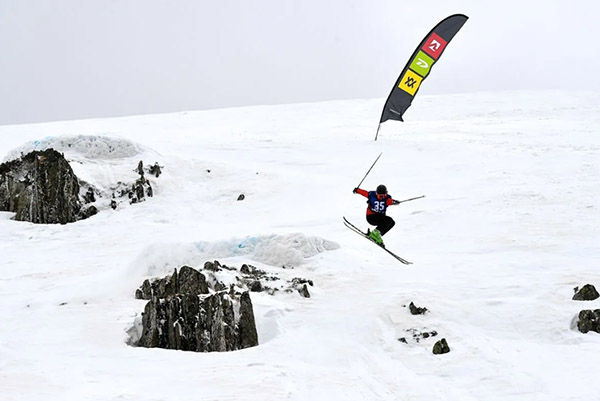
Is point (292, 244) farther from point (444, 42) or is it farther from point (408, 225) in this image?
point (444, 42)

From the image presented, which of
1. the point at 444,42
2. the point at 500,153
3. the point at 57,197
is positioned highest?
the point at 444,42

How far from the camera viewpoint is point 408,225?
58.4ft

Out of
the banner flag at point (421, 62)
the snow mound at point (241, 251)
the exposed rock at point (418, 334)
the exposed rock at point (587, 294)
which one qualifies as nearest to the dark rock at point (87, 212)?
the snow mound at point (241, 251)

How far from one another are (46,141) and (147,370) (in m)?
18.9

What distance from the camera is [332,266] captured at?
13.4 meters

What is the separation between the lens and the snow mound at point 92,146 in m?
24.1

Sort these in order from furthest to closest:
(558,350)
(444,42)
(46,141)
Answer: (46,141) < (444,42) < (558,350)

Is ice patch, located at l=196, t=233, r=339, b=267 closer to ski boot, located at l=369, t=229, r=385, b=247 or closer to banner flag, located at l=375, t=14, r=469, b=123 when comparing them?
ski boot, located at l=369, t=229, r=385, b=247

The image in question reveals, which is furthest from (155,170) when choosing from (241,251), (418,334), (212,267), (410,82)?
(418,334)

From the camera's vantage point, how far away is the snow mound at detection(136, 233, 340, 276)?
1364cm

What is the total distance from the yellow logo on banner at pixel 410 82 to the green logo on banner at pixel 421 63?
0.17 meters

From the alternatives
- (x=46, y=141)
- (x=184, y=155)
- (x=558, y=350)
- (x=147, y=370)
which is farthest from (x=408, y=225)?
(x=46, y=141)

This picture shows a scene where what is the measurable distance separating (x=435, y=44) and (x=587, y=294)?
1189 centimetres

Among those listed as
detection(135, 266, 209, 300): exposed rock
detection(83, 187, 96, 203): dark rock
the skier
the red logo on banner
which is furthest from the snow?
the red logo on banner
